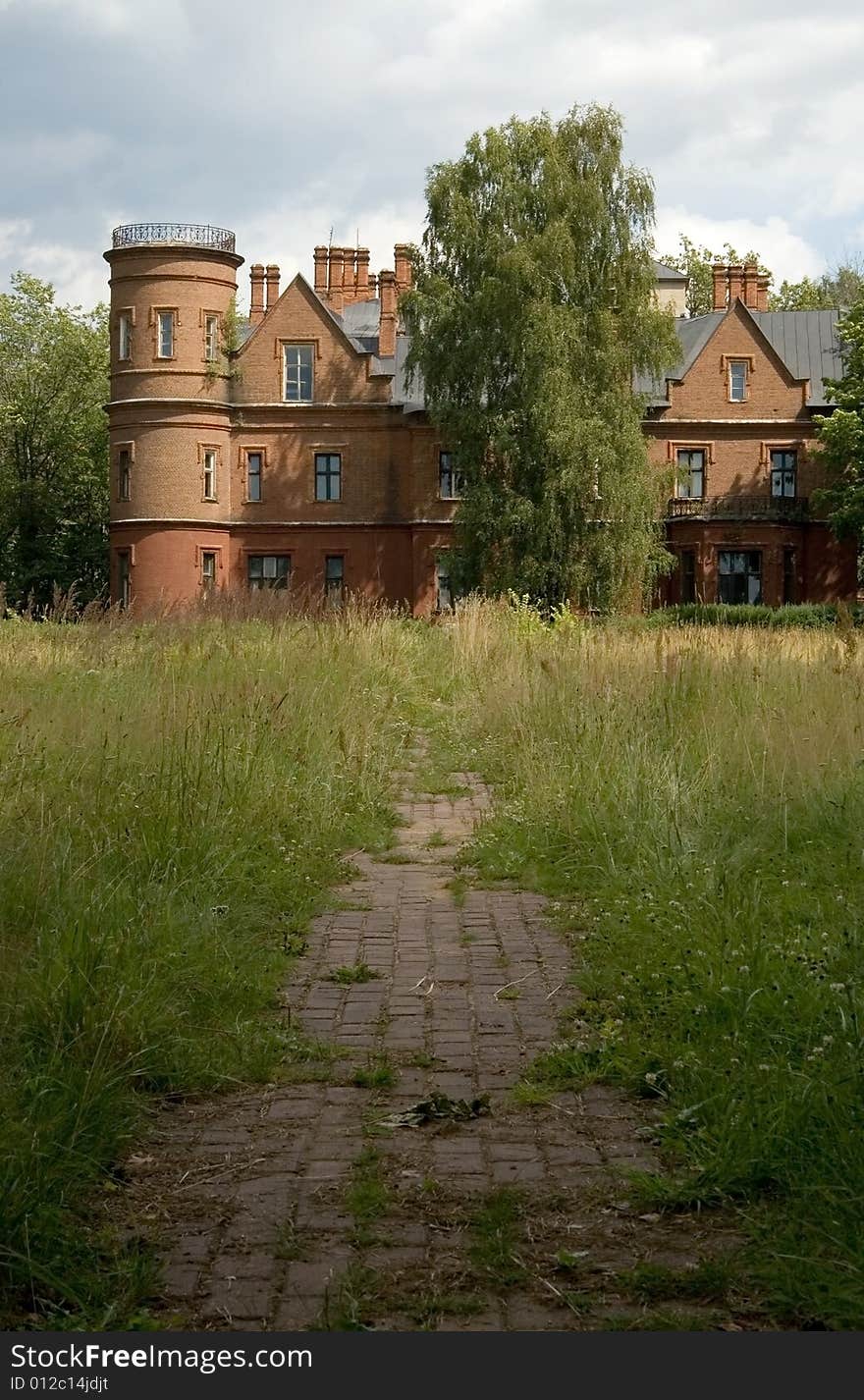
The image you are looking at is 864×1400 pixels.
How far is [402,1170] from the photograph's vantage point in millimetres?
4273

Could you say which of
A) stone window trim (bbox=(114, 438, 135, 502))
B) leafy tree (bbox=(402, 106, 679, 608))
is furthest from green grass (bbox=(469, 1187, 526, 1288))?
stone window trim (bbox=(114, 438, 135, 502))

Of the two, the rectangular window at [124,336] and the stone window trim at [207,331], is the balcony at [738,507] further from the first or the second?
the rectangular window at [124,336]

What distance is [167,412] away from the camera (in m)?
47.1

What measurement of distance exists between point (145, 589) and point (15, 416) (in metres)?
14.3

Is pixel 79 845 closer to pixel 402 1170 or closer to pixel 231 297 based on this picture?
pixel 402 1170

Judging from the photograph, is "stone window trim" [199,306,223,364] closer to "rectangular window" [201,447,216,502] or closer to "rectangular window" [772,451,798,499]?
"rectangular window" [201,447,216,502]

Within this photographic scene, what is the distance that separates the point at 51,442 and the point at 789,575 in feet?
91.7

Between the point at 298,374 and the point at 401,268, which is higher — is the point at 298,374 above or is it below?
below

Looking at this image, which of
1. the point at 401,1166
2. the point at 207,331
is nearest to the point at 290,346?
the point at 207,331

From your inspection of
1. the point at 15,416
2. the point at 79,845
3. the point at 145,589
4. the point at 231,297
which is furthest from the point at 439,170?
the point at 79,845

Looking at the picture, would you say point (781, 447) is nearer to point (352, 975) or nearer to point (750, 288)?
point (750, 288)

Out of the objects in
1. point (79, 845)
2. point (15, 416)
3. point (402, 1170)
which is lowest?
point (402, 1170)

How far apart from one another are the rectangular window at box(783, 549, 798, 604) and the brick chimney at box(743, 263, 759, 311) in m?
10.3

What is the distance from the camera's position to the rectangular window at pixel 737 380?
158 ft
